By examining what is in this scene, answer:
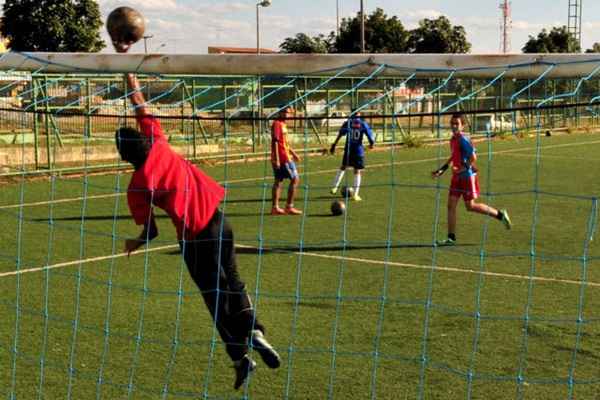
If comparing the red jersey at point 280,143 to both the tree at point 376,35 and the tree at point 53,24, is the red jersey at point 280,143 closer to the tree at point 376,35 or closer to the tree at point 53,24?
the tree at point 53,24

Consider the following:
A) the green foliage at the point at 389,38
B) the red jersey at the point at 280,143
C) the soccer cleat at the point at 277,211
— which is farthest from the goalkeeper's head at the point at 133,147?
the green foliage at the point at 389,38

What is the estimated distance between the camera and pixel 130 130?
589 centimetres

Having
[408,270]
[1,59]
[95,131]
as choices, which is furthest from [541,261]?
[95,131]

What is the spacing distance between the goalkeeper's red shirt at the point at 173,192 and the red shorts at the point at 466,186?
6229 millimetres

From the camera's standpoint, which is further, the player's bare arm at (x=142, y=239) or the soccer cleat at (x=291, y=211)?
the soccer cleat at (x=291, y=211)

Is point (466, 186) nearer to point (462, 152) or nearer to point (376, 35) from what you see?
point (462, 152)

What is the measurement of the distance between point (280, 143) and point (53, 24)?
2883cm

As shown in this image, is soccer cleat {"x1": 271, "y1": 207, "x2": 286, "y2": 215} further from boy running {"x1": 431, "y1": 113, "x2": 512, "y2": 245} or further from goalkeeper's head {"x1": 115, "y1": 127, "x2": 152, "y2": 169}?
goalkeeper's head {"x1": 115, "y1": 127, "x2": 152, "y2": 169}

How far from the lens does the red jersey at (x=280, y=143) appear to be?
14.3m

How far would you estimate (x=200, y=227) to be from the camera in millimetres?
5844

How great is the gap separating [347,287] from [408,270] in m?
1.00

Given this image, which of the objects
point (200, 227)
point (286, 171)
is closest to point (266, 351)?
point (200, 227)

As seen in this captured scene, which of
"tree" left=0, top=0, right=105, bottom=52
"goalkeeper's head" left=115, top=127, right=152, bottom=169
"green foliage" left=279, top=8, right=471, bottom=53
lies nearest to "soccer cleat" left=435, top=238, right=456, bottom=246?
"goalkeeper's head" left=115, top=127, right=152, bottom=169

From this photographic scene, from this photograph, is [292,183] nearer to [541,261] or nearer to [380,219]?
[380,219]
